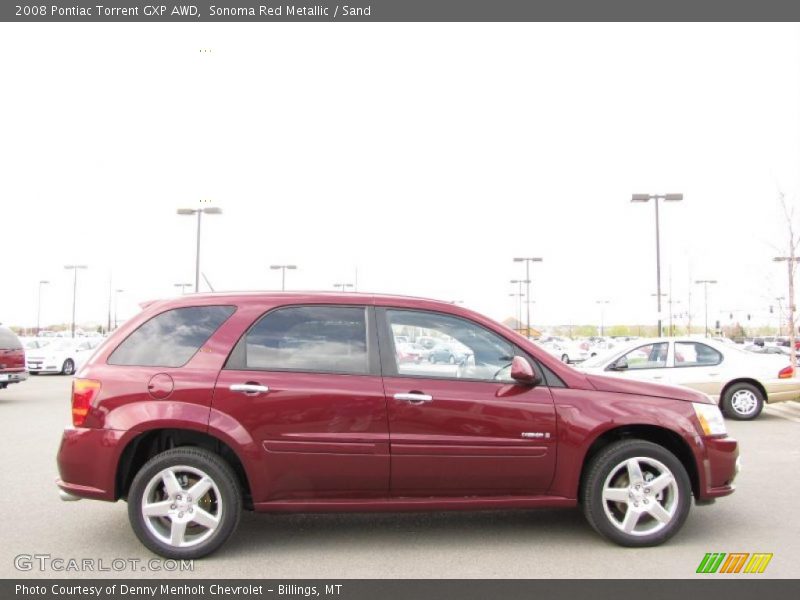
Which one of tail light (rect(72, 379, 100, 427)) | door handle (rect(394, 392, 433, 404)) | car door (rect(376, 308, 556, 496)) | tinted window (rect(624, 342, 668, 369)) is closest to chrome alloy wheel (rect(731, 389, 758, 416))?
tinted window (rect(624, 342, 668, 369))

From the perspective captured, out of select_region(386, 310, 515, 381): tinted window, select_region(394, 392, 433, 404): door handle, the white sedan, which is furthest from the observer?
the white sedan

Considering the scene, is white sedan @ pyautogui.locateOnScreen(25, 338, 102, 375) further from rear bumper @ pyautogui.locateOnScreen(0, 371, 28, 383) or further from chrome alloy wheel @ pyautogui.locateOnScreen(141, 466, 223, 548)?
chrome alloy wheel @ pyautogui.locateOnScreen(141, 466, 223, 548)

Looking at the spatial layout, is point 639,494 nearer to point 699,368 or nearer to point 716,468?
point 716,468

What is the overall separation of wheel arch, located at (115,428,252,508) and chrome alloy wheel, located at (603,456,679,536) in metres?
2.53

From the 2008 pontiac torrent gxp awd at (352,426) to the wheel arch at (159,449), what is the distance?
0.05 ft

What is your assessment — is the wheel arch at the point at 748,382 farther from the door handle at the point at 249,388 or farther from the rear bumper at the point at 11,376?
the rear bumper at the point at 11,376

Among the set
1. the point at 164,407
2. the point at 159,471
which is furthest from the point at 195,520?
the point at 164,407

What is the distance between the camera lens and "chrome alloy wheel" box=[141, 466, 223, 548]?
183 inches

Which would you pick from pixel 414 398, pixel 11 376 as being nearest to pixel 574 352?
pixel 11 376

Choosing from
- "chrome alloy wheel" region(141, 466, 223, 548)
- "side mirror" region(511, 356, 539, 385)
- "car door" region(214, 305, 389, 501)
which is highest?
"side mirror" region(511, 356, 539, 385)

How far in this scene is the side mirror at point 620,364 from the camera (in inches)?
474

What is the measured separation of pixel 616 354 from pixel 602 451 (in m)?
7.67

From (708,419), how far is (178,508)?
149 inches
